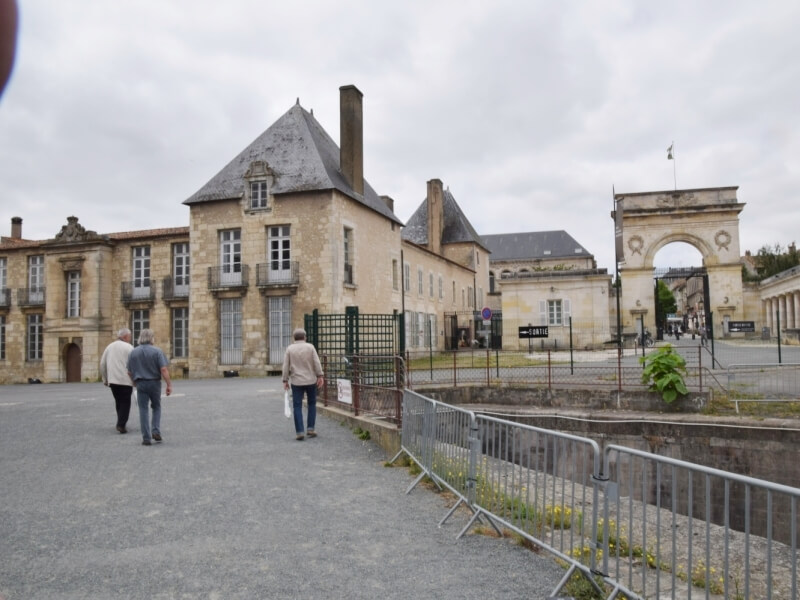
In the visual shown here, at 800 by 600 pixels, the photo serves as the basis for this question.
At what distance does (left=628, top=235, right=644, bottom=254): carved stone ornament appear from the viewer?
1507 inches

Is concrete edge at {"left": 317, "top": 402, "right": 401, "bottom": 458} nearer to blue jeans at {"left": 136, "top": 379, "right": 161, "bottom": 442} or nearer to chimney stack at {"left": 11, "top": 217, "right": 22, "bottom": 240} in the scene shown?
blue jeans at {"left": 136, "top": 379, "right": 161, "bottom": 442}

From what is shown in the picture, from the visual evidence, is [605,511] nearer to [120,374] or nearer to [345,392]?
[345,392]

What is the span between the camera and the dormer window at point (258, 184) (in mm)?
26203

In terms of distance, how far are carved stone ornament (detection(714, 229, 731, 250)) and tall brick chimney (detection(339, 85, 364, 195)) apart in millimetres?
22220

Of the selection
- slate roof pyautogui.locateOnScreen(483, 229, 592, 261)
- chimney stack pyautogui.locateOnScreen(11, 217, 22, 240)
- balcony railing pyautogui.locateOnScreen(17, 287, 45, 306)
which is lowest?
balcony railing pyautogui.locateOnScreen(17, 287, 45, 306)

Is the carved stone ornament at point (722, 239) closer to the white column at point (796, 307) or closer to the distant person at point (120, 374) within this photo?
the white column at point (796, 307)

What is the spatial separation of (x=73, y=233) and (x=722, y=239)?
3421cm

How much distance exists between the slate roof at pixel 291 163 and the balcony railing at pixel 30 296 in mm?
9403

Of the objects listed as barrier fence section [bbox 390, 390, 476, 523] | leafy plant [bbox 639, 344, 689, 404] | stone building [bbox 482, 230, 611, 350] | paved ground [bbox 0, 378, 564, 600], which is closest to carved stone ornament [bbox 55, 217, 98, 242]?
stone building [bbox 482, 230, 611, 350]

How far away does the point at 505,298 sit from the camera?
34.4 meters

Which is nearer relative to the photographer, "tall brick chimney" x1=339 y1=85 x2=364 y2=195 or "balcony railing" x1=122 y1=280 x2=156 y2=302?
"tall brick chimney" x1=339 y1=85 x2=364 y2=195

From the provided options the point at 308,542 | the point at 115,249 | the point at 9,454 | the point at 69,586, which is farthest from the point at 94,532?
the point at 115,249

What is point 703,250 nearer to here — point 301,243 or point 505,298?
point 505,298

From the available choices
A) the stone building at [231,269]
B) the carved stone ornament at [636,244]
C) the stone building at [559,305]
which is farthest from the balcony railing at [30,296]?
the carved stone ornament at [636,244]
